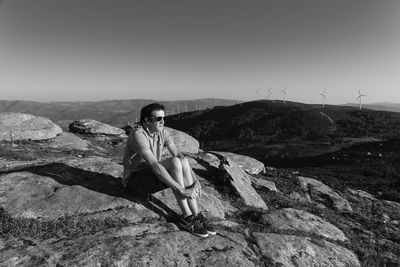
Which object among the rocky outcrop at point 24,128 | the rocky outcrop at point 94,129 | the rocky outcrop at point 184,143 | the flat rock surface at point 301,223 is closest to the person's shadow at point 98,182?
the flat rock surface at point 301,223

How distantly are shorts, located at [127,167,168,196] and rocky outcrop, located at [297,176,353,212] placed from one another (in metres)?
13.9

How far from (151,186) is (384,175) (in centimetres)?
11102

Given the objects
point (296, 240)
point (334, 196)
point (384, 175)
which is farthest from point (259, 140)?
point (296, 240)

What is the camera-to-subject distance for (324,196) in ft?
68.8

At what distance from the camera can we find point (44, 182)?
1132 centimetres

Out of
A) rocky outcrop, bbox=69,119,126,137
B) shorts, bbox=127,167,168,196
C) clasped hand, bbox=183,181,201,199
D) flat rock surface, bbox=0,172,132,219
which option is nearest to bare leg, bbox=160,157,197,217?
clasped hand, bbox=183,181,201,199

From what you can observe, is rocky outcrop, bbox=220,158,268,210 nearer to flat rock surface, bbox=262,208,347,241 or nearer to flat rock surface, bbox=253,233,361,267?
→ flat rock surface, bbox=262,208,347,241

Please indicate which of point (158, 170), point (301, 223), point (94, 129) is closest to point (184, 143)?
point (94, 129)

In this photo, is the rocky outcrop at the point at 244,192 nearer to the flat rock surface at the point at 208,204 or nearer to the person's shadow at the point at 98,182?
the flat rock surface at the point at 208,204

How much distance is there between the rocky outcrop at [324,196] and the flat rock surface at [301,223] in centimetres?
679

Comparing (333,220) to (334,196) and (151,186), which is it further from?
(151,186)

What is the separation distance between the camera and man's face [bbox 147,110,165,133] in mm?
9266

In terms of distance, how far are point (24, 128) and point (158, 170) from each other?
23.4 metres

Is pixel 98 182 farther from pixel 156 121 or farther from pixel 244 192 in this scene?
pixel 244 192
